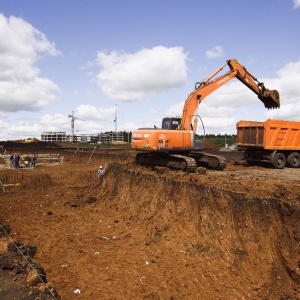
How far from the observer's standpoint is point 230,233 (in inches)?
332

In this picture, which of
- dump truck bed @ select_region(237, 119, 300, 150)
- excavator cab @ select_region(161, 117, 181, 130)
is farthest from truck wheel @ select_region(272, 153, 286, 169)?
excavator cab @ select_region(161, 117, 181, 130)

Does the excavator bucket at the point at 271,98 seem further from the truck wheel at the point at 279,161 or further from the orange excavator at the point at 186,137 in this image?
the truck wheel at the point at 279,161

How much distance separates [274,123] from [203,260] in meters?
9.36

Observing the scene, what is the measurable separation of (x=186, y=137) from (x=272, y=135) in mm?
4395

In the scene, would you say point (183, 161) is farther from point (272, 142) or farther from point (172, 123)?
point (272, 142)

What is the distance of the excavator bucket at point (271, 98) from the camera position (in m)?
16.4

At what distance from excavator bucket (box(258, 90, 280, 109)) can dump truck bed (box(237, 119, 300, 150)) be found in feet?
4.75

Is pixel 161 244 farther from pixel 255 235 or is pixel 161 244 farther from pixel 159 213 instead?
pixel 255 235

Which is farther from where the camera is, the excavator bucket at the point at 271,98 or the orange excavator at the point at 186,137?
the excavator bucket at the point at 271,98

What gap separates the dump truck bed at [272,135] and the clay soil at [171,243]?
14.4ft

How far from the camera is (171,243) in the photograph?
929 cm

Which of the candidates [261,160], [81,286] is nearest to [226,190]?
[81,286]

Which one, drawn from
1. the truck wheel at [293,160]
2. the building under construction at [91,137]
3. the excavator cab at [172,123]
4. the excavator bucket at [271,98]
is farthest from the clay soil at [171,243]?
the building under construction at [91,137]

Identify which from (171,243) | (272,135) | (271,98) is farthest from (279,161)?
(171,243)
